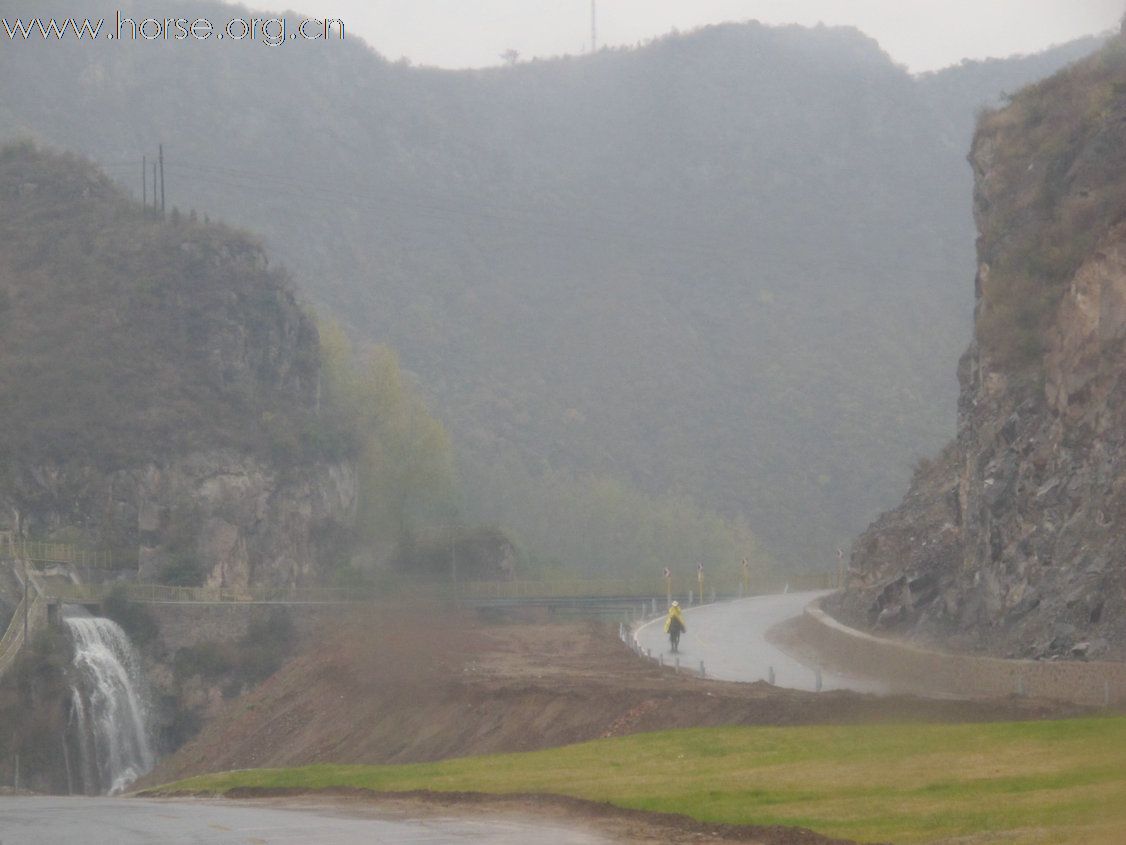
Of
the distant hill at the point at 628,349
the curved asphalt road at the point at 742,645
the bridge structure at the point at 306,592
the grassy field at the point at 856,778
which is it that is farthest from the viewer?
the distant hill at the point at 628,349

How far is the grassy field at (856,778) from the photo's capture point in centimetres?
1803

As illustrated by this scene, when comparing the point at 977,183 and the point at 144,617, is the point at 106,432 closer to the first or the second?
the point at 144,617

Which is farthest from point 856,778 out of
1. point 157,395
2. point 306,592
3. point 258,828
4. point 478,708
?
point 157,395

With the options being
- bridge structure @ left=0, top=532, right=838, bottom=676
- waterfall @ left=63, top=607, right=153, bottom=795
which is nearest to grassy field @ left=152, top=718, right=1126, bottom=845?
bridge structure @ left=0, top=532, right=838, bottom=676

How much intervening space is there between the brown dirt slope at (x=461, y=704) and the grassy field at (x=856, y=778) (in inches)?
80.5

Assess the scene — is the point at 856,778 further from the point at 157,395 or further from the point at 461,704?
the point at 157,395

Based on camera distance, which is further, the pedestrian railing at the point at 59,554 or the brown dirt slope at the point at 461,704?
the pedestrian railing at the point at 59,554

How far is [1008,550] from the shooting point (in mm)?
39375

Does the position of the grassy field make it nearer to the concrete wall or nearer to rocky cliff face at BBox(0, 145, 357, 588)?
the concrete wall

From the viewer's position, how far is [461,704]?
3869 centimetres

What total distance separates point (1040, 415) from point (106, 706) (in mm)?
46046

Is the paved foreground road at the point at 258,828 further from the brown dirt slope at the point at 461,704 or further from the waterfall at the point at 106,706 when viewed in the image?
the waterfall at the point at 106,706

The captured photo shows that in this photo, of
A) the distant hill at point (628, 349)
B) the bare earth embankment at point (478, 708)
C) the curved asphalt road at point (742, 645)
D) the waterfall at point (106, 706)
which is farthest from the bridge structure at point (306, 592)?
the distant hill at point (628, 349)

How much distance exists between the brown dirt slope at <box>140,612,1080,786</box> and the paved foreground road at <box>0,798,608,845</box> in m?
9.12
